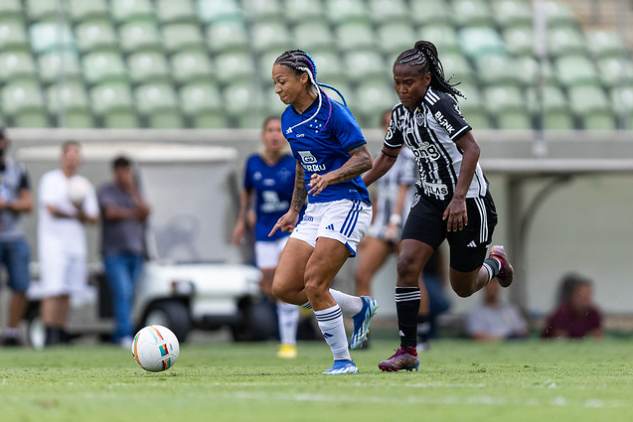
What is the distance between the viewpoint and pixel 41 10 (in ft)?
51.6

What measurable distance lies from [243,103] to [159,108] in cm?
113

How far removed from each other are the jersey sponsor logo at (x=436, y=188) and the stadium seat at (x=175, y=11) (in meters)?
9.71

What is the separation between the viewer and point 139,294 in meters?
13.8

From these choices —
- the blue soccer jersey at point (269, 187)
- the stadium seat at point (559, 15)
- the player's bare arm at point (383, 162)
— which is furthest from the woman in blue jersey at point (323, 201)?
the stadium seat at point (559, 15)

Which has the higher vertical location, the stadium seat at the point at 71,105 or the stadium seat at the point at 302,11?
the stadium seat at the point at 302,11

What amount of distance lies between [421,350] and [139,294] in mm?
3940

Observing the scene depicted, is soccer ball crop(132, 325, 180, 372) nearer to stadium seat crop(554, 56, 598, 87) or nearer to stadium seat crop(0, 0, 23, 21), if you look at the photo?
stadium seat crop(0, 0, 23, 21)

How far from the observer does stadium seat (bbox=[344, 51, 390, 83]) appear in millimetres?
16516

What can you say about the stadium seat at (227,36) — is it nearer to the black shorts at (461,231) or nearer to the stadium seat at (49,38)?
the stadium seat at (49,38)

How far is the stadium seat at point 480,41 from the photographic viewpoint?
17.0 meters

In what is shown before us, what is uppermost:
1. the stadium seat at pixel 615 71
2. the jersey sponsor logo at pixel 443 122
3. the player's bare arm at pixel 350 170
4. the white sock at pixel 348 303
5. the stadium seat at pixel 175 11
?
the stadium seat at pixel 175 11

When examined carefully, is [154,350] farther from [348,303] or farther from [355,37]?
[355,37]

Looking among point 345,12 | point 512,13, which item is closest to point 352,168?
point 345,12

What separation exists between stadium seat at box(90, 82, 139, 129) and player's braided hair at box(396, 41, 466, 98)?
27.8 ft
